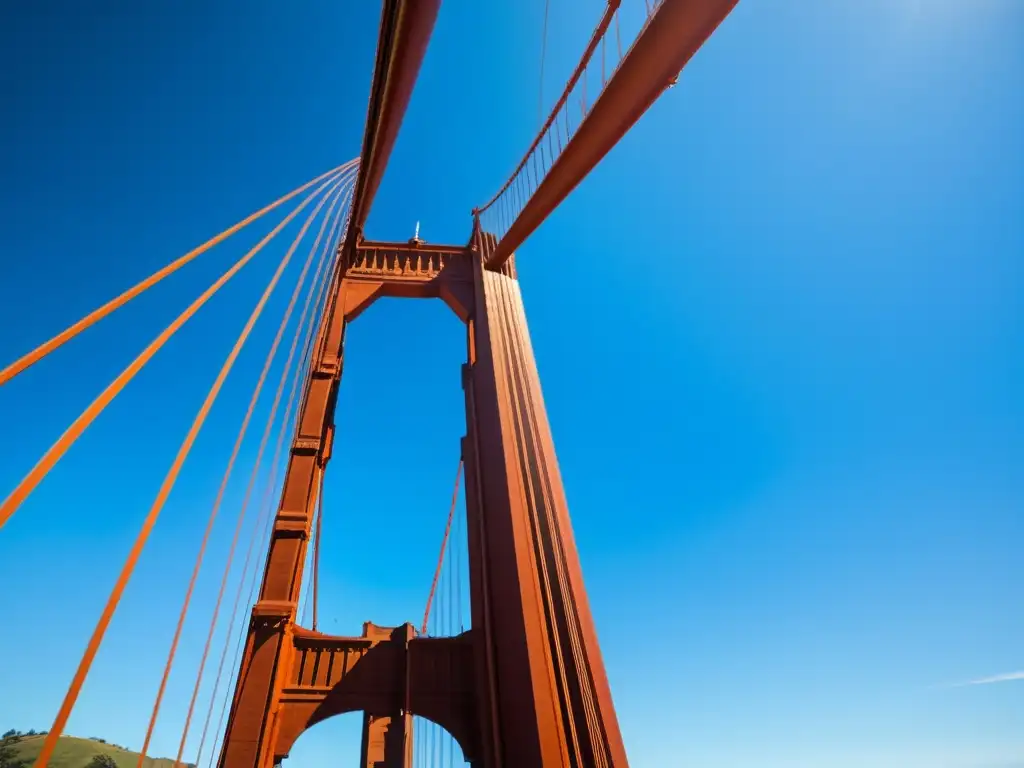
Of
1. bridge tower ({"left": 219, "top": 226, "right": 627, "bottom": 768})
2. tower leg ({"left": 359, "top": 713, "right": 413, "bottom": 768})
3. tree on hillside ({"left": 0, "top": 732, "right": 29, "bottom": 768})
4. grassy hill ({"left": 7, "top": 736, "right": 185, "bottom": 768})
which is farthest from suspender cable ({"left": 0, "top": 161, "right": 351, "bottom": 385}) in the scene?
grassy hill ({"left": 7, "top": 736, "right": 185, "bottom": 768})

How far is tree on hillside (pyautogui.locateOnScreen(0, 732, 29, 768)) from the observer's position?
198 ft

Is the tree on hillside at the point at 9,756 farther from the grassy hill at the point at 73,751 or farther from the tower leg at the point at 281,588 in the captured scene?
the tower leg at the point at 281,588

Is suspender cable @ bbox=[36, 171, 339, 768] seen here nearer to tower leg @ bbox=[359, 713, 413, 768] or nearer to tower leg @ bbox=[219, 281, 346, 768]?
tower leg @ bbox=[219, 281, 346, 768]

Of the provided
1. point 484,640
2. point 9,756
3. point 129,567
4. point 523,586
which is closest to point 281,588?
point 484,640

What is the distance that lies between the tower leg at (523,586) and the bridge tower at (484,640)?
0.02 meters

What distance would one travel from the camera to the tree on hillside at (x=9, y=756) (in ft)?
198

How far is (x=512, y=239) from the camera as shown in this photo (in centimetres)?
951

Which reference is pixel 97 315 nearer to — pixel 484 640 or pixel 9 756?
pixel 484 640

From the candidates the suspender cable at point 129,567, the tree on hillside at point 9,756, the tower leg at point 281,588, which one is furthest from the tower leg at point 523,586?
the tree on hillside at point 9,756

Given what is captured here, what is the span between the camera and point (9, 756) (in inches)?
2463

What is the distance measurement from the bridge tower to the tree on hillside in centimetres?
8413

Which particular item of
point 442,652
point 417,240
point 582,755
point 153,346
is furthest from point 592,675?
point 417,240

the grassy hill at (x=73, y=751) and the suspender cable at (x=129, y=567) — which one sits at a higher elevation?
the grassy hill at (x=73, y=751)

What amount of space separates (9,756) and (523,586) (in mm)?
92671
